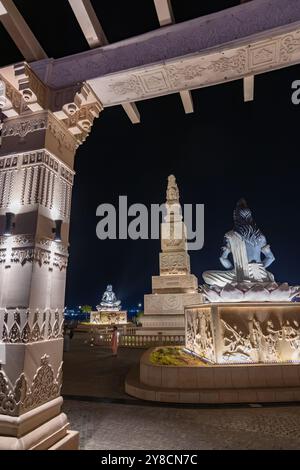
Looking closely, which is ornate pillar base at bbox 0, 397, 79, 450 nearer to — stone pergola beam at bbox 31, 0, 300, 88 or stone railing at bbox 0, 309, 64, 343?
stone railing at bbox 0, 309, 64, 343

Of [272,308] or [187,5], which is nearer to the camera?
[187,5]

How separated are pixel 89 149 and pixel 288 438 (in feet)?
99.4

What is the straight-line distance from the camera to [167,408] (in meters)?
5.17

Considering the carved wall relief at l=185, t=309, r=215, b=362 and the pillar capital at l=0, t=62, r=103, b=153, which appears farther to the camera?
the carved wall relief at l=185, t=309, r=215, b=362

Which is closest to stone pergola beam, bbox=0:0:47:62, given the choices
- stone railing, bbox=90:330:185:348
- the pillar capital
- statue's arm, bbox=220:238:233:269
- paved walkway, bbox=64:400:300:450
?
the pillar capital

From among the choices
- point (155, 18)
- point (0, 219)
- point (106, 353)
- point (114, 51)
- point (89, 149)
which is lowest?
point (106, 353)

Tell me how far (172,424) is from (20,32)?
5.87m

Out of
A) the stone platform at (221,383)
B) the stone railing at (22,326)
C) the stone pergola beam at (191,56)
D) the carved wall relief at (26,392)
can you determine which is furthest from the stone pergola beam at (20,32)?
the stone platform at (221,383)

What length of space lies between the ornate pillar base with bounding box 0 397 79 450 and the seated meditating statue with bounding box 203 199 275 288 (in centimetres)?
554

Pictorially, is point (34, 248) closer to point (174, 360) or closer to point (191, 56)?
point (191, 56)

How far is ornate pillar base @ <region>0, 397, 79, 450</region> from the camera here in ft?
9.02
